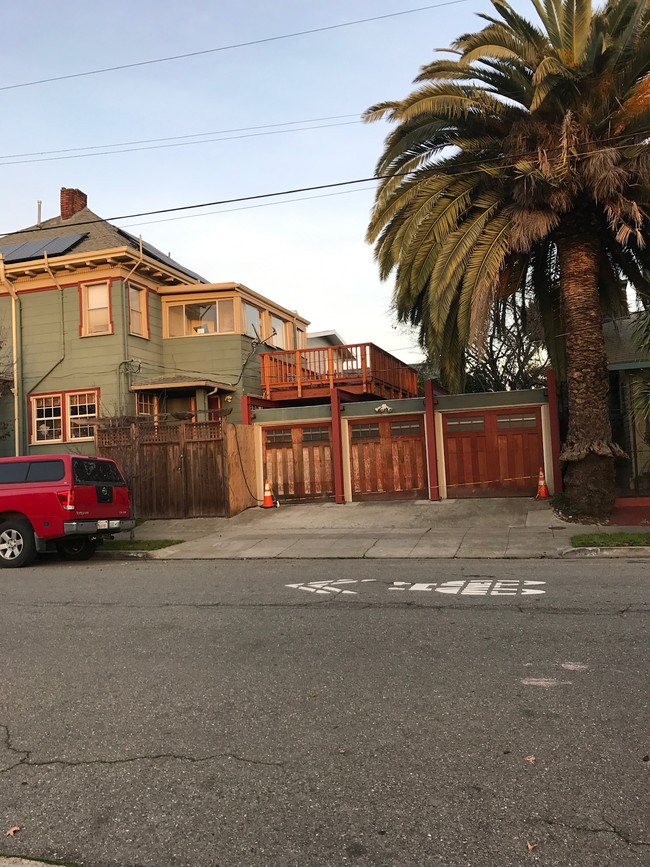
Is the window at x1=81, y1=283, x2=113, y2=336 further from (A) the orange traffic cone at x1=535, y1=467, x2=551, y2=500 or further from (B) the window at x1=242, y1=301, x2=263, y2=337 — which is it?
(A) the orange traffic cone at x1=535, y1=467, x2=551, y2=500

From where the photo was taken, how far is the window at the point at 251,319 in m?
22.0

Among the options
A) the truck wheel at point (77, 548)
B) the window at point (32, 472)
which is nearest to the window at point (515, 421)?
the truck wheel at point (77, 548)

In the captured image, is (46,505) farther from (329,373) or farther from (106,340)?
(329,373)

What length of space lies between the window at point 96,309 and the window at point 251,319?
157 inches

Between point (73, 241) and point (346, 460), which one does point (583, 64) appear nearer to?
point (346, 460)

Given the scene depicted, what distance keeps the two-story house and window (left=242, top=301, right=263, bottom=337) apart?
0.22 feet

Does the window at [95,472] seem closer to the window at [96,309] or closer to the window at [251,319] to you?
the window at [96,309]

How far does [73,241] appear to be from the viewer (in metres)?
21.5

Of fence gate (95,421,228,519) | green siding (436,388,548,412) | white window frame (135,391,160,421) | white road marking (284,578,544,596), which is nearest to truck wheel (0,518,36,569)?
fence gate (95,421,228,519)

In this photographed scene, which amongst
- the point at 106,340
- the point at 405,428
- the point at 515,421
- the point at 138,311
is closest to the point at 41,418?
the point at 106,340

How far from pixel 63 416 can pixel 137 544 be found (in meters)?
7.85

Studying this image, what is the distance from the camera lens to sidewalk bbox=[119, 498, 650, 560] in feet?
42.0

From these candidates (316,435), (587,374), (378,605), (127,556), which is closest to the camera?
(378,605)

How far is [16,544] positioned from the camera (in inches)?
496
